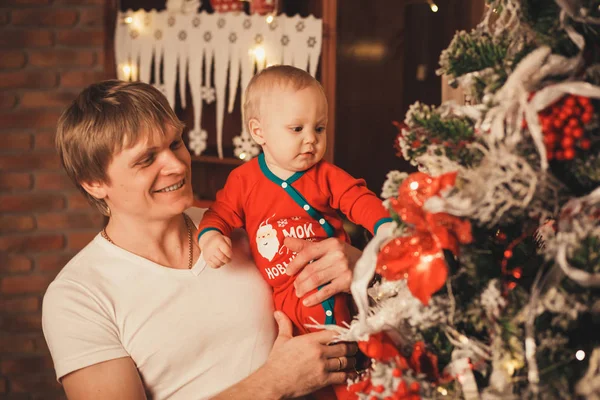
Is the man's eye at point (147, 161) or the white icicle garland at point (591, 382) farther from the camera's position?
the man's eye at point (147, 161)

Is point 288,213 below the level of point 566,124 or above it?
below

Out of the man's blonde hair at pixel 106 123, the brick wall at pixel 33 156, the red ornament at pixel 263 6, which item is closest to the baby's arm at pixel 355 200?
the man's blonde hair at pixel 106 123

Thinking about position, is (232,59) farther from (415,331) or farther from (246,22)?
(415,331)

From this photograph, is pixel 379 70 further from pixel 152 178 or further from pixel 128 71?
pixel 152 178

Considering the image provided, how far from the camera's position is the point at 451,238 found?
2.83ft

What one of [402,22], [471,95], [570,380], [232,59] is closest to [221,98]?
[232,59]

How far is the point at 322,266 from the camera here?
4.60ft

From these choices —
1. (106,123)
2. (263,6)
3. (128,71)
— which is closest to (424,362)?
(106,123)

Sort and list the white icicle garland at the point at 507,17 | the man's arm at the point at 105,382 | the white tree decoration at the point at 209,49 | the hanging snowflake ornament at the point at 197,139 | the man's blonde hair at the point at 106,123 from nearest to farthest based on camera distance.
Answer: the white icicle garland at the point at 507,17, the man's arm at the point at 105,382, the man's blonde hair at the point at 106,123, the white tree decoration at the point at 209,49, the hanging snowflake ornament at the point at 197,139

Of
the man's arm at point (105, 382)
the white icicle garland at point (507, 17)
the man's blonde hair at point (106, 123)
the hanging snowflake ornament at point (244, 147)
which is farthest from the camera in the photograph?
the hanging snowflake ornament at point (244, 147)

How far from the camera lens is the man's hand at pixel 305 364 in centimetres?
137

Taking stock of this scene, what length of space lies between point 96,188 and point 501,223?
3.34 ft

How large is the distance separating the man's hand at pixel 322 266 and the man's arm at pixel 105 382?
41 cm

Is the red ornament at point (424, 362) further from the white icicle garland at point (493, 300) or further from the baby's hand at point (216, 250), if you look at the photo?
the baby's hand at point (216, 250)
